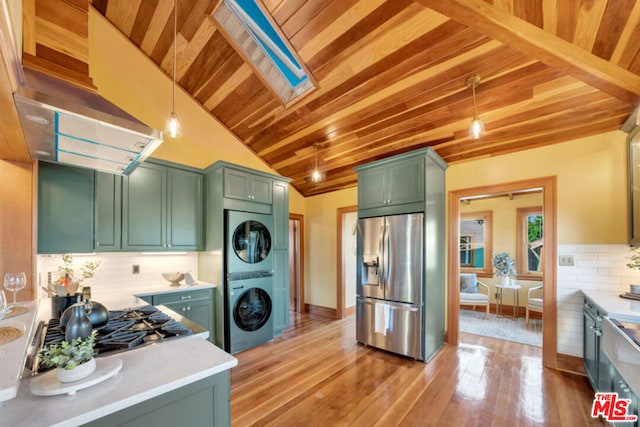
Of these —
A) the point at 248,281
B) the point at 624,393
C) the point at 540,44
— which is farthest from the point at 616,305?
the point at 248,281

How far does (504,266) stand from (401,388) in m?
3.96

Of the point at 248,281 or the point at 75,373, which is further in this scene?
the point at 248,281

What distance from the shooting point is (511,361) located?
3.10m

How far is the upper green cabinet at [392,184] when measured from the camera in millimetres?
3182

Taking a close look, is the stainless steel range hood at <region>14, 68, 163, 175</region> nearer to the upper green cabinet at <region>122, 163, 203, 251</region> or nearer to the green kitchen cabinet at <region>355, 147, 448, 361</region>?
the upper green cabinet at <region>122, 163, 203, 251</region>

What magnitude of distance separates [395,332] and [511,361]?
134cm

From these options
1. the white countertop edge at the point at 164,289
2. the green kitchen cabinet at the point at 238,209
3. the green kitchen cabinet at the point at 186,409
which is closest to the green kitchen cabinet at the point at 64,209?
the white countertop edge at the point at 164,289

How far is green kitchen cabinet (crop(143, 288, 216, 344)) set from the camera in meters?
2.85

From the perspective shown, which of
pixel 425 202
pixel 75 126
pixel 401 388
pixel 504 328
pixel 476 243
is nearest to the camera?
pixel 75 126

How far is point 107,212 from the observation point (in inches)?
109

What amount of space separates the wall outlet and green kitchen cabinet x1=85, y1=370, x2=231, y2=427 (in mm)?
3510

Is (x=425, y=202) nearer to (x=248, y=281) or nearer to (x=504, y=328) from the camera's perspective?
(x=248, y=281)

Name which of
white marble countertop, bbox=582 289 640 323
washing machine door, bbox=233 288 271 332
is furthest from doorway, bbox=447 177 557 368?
washing machine door, bbox=233 288 271 332

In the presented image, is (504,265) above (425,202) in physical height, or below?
below
